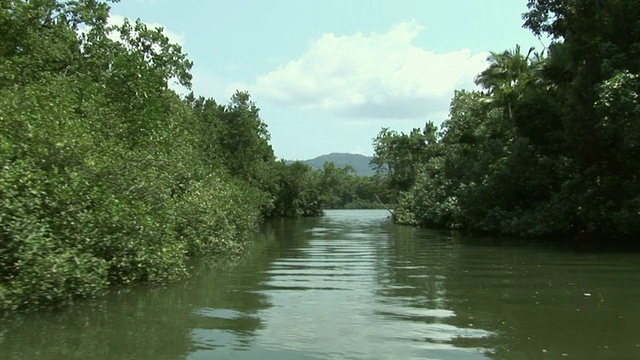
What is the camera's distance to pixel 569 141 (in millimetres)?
→ 23281

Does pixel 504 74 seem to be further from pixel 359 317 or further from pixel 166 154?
pixel 359 317

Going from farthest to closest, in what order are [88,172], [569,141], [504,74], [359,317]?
1. [504,74]
2. [569,141]
3. [88,172]
4. [359,317]

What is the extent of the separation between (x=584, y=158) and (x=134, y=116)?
689 inches

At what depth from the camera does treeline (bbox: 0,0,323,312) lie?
9.25 metres

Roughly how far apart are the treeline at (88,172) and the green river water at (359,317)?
0.67m

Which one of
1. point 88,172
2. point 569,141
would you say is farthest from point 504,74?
point 88,172

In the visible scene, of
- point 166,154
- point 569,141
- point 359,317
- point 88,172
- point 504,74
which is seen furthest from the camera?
point 504,74

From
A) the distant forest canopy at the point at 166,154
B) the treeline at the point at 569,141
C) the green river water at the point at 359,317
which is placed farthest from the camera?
the treeline at the point at 569,141

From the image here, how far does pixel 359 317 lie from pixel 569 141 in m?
17.2

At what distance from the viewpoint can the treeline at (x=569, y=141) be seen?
19375mm

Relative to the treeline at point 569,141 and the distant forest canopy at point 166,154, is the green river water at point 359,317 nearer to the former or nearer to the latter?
the distant forest canopy at point 166,154

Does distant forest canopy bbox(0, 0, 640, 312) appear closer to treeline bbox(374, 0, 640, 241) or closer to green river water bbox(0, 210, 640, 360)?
treeline bbox(374, 0, 640, 241)

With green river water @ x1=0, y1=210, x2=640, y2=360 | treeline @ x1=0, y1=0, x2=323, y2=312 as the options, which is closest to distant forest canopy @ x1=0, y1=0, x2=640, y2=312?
treeline @ x1=0, y1=0, x2=323, y2=312

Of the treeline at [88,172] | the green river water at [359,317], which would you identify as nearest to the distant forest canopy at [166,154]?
the treeline at [88,172]
